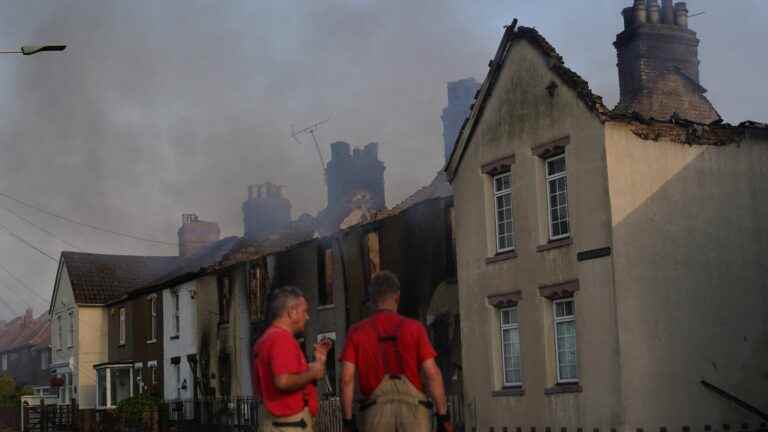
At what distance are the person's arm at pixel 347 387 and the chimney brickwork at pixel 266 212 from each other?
3811 cm

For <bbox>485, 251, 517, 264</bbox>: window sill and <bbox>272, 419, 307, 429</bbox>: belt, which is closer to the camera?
<bbox>272, 419, 307, 429</bbox>: belt

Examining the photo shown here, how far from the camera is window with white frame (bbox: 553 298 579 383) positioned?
21438 millimetres

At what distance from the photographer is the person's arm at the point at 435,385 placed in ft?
28.8

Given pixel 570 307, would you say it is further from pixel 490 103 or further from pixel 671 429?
pixel 490 103

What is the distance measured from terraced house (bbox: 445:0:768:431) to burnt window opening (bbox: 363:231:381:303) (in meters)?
5.32

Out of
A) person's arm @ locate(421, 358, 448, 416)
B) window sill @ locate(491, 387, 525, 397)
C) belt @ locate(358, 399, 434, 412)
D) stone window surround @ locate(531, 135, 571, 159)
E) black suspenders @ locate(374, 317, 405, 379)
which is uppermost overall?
stone window surround @ locate(531, 135, 571, 159)

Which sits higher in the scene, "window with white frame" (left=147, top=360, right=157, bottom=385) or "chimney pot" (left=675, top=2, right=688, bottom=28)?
"chimney pot" (left=675, top=2, right=688, bottom=28)

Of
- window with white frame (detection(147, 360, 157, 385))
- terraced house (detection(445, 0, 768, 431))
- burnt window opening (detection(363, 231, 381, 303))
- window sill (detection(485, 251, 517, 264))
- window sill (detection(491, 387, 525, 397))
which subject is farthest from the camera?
window with white frame (detection(147, 360, 157, 385))

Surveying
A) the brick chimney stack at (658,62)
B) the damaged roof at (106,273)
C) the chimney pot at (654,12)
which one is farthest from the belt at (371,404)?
the damaged roof at (106,273)

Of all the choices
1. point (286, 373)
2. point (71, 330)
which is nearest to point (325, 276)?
point (286, 373)

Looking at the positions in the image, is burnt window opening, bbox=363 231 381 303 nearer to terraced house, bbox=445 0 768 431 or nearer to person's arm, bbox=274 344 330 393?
terraced house, bbox=445 0 768 431

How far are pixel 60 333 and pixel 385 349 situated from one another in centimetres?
5148

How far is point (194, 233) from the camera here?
187 feet

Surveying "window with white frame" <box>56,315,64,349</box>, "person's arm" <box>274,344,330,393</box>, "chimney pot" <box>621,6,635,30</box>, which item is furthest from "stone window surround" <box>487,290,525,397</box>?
"window with white frame" <box>56,315,64,349</box>
